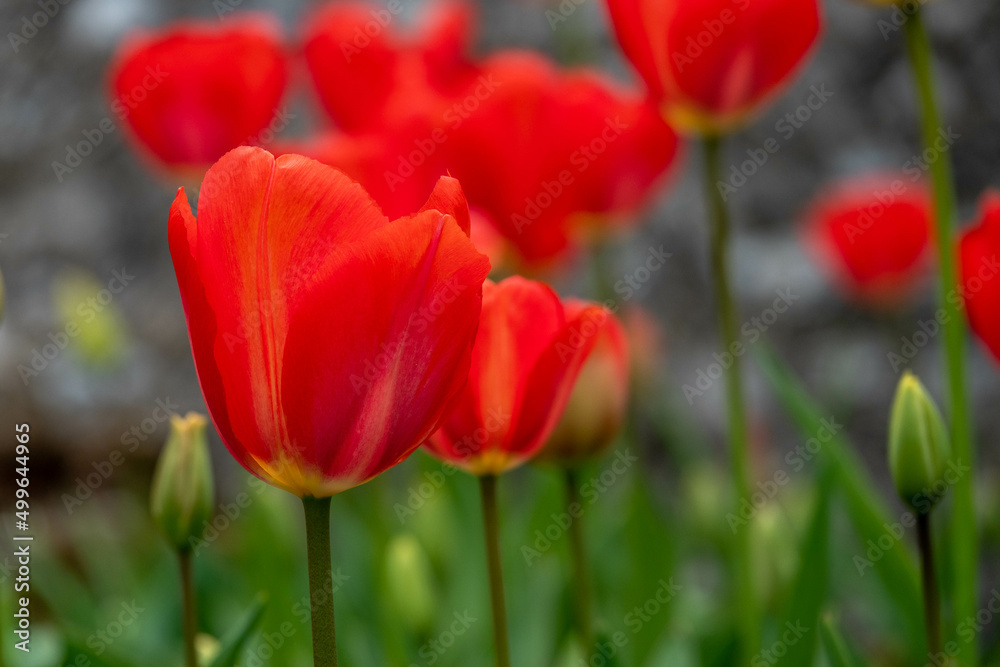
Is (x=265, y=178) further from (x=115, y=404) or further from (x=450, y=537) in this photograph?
(x=115, y=404)

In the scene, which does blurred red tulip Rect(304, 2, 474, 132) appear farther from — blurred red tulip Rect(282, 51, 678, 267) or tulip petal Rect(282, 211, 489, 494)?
tulip petal Rect(282, 211, 489, 494)

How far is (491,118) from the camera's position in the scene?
823 millimetres

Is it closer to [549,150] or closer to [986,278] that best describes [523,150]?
[549,150]

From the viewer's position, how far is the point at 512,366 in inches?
18.5

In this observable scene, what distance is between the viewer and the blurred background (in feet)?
3.11

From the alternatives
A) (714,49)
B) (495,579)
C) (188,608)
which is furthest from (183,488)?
(714,49)

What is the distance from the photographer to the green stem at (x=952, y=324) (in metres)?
0.52

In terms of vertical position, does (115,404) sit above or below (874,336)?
below

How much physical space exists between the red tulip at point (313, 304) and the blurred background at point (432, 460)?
0.92 feet

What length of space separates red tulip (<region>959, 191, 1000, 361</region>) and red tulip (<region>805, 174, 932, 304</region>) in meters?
0.65

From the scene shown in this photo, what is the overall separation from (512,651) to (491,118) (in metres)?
0.53

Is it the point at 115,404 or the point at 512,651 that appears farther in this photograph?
the point at 115,404

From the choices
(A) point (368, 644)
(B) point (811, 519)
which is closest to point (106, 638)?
(A) point (368, 644)

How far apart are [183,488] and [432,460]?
58 centimetres
